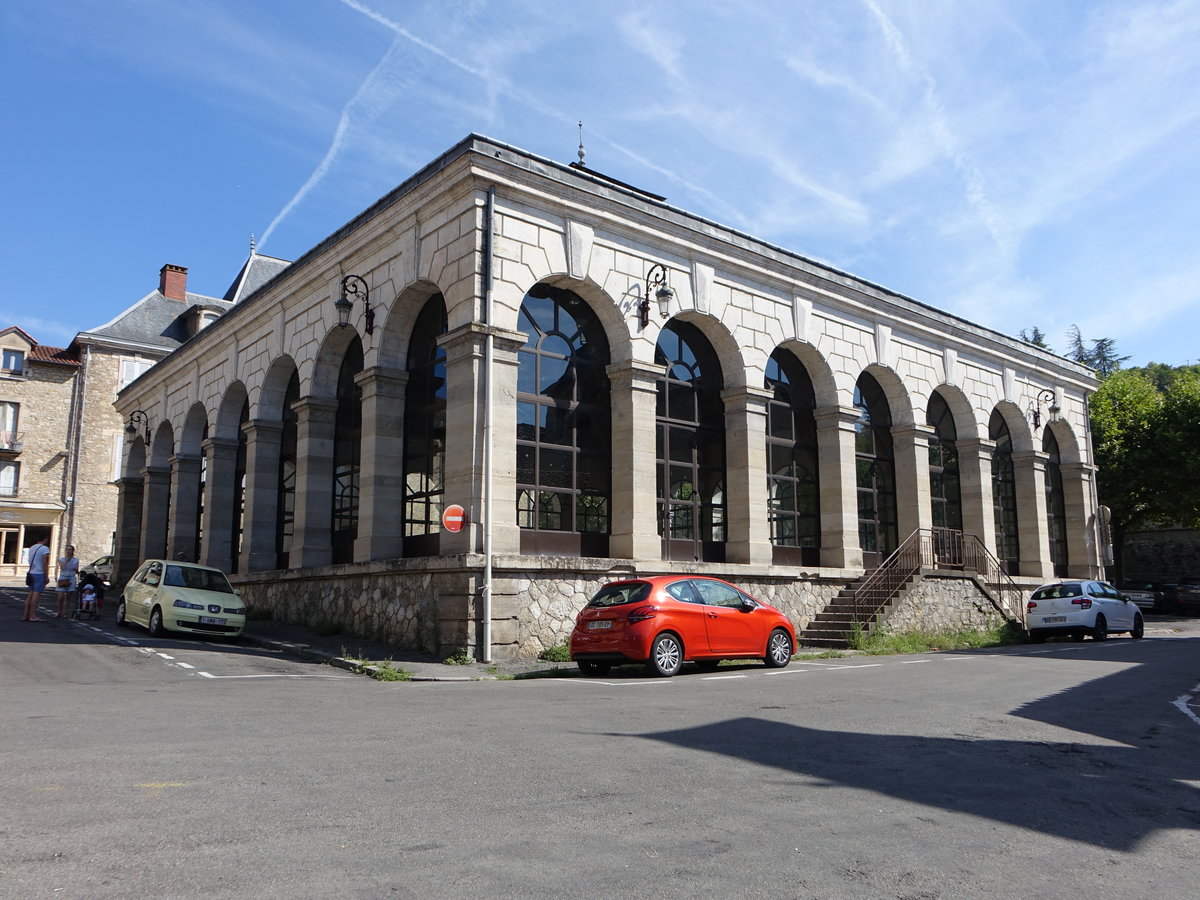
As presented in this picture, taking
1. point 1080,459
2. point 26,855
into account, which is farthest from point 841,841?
point 1080,459

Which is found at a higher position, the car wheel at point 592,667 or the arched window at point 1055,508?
the arched window at point 1055,508

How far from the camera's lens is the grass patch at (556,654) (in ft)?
50.5

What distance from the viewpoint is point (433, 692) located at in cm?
1109

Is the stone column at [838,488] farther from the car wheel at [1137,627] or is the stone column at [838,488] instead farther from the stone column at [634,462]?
the car wheel at [1137,627]

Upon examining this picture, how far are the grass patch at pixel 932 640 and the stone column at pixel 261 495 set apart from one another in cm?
1341

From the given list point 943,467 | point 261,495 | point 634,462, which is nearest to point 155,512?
point 261,495

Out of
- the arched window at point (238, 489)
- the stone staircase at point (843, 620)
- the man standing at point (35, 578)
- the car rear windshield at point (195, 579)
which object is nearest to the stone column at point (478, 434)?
the car rear windshield at point (195, 579)

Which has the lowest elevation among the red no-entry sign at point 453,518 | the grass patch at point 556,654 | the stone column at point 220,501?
the grass patch at point 556,654

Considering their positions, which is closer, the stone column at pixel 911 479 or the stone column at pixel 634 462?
the stone column at pixel 634 462

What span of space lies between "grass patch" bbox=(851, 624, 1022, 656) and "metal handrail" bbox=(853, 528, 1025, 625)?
68 centimetres

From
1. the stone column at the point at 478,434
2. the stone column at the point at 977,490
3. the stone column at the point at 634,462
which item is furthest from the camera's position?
the stone column at the point at 977,490

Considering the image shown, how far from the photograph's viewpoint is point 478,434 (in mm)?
15938

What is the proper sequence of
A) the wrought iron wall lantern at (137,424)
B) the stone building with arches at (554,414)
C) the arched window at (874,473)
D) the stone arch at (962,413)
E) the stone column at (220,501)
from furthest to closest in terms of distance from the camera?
the wrought iron wall lantern at (137,424) → the stone arch at (962,413) → the stone column at (220,501) → the arched window at (874,473) → the stone building with arches at (554,414)

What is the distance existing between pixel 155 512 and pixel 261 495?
395 inches
